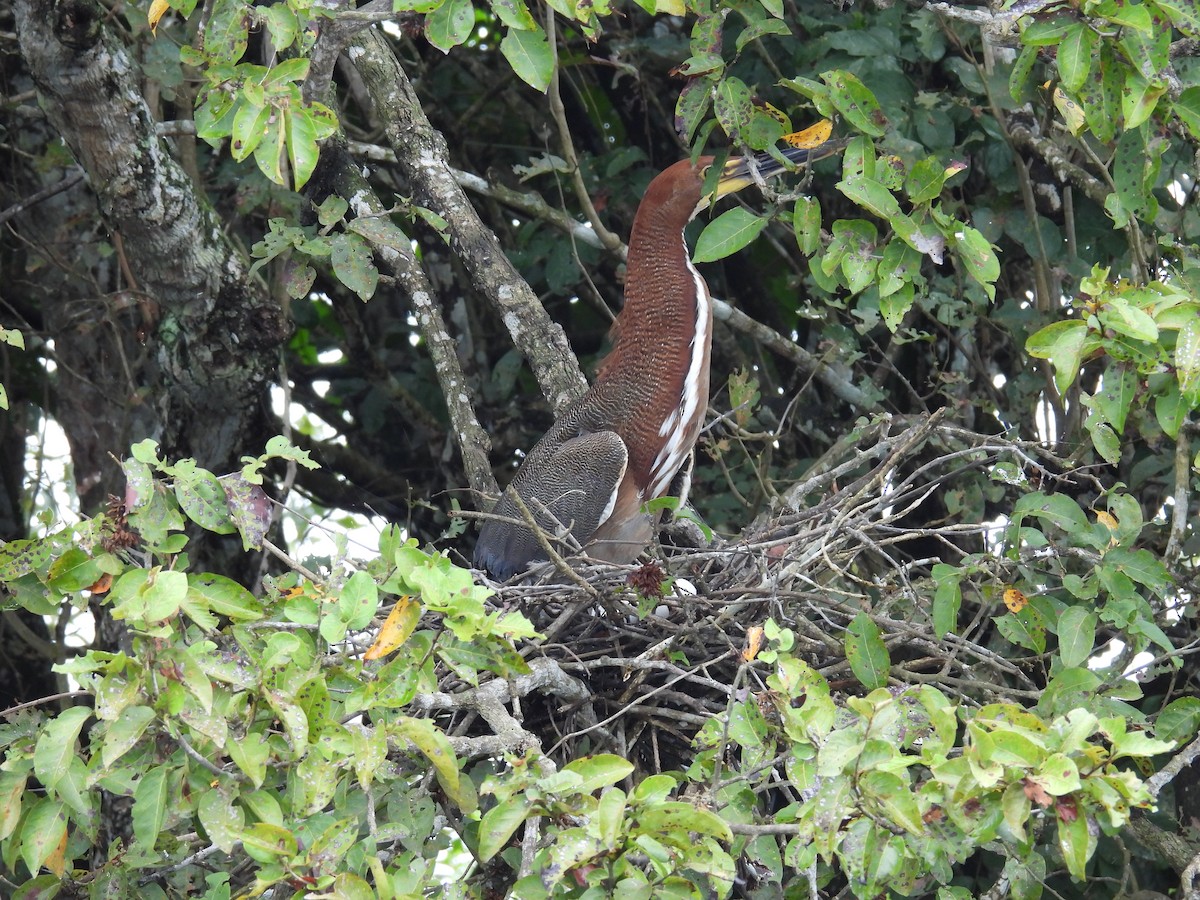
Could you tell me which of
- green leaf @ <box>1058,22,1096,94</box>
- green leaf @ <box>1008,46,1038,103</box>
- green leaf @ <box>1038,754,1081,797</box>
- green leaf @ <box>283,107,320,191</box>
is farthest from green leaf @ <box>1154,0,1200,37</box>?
green leaf @ <box>283,107,320,191</box>

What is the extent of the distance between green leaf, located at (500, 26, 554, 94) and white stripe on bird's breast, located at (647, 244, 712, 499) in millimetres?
1638

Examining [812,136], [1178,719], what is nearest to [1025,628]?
[1178,719]

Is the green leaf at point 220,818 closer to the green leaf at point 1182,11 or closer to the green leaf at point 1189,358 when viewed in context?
the green leaf at point 1189,358

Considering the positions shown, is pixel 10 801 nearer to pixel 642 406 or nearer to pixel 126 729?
pixel 126 729

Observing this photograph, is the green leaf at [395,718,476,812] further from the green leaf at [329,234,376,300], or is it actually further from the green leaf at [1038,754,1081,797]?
the green leaf at [329,234,376,300]

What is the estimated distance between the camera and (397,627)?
6.39 ft

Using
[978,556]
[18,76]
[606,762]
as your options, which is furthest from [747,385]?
[18,76]

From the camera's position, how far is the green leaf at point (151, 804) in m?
1.86

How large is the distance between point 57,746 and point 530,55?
4.46 feet

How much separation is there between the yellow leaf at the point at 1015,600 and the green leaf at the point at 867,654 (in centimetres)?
44

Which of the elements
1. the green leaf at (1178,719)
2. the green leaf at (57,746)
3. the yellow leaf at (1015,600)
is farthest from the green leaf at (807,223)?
the green leaf at (57,746)

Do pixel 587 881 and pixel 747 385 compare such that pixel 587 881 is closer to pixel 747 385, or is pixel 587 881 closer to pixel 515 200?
pixel 747 385

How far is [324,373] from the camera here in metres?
5.23

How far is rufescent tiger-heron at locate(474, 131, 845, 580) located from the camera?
385 centimetres
